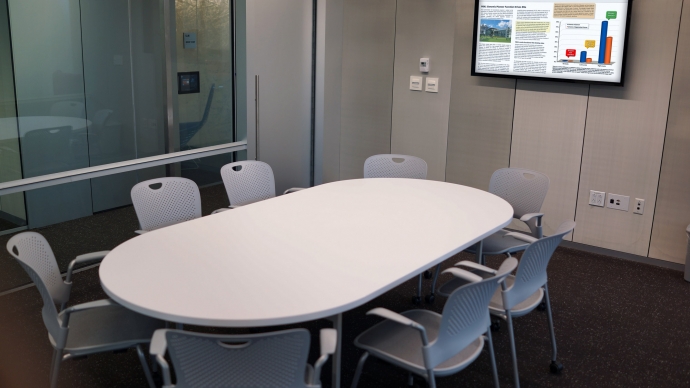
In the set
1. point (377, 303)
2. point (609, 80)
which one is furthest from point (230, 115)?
point (609, 80)

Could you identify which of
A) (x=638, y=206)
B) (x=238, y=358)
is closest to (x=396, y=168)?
(x=638, y=206)

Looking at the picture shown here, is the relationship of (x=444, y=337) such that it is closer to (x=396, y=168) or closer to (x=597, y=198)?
(x=396, y=168)

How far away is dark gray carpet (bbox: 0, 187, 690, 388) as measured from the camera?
3535 millimetres

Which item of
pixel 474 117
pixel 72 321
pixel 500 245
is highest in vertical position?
pixel 474 117

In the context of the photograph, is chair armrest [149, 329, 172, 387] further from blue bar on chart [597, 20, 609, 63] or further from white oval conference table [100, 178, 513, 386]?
blue bar on chart [597, 20, 609, 63]

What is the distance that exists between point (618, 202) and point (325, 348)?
3864 millimetres

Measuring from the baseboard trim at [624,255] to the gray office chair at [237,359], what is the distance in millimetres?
3999

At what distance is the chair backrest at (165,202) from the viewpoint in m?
3.89

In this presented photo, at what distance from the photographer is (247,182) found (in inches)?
179

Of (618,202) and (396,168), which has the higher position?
(396,168)

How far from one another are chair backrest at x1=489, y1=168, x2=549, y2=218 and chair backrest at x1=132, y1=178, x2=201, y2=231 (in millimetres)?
2135

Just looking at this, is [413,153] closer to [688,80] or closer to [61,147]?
[688,80]

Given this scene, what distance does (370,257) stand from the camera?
306 centimetres

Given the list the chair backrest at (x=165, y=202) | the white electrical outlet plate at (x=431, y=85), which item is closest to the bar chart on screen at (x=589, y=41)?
the white electrical outlet plate at (x=431, y=85)
